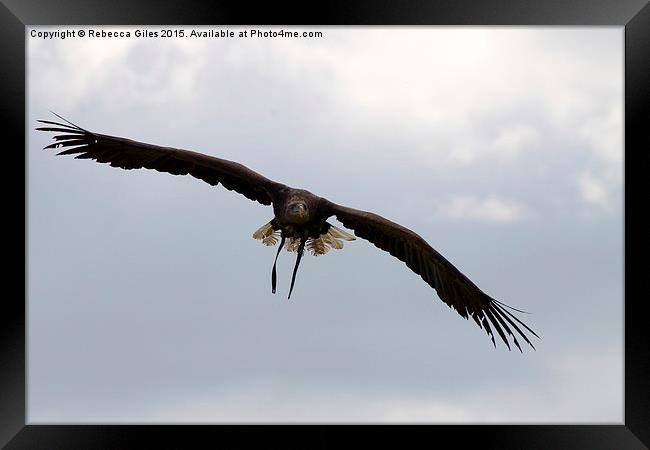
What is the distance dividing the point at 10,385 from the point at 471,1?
434 centimetres

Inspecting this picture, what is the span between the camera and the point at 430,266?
19.0 feet

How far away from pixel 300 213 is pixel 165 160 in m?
1.29

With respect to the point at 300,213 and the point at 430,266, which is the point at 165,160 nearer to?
the point at 300,213

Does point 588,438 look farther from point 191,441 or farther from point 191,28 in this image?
point 191,28

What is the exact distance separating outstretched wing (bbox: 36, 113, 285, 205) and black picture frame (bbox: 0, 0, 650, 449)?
60 cm

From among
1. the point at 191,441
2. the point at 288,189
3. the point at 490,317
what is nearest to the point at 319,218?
the point at 288,189

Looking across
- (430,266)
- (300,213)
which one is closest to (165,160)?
(300,213)

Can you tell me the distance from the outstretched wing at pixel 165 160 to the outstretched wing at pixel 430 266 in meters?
0.71

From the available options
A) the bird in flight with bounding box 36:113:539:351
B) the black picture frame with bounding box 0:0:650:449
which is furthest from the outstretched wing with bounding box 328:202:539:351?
the black picture frame with bounding box 0:0:650:449

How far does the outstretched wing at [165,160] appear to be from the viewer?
556 centimetres

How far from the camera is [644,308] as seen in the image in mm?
4957

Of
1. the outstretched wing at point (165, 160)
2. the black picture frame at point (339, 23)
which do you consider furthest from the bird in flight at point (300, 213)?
the black picture frame at point (339, 23)

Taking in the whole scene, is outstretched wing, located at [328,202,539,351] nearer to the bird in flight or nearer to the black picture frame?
the bird in flight

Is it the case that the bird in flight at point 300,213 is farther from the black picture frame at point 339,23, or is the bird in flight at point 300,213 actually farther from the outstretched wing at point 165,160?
the black picture frame at point 339,23
